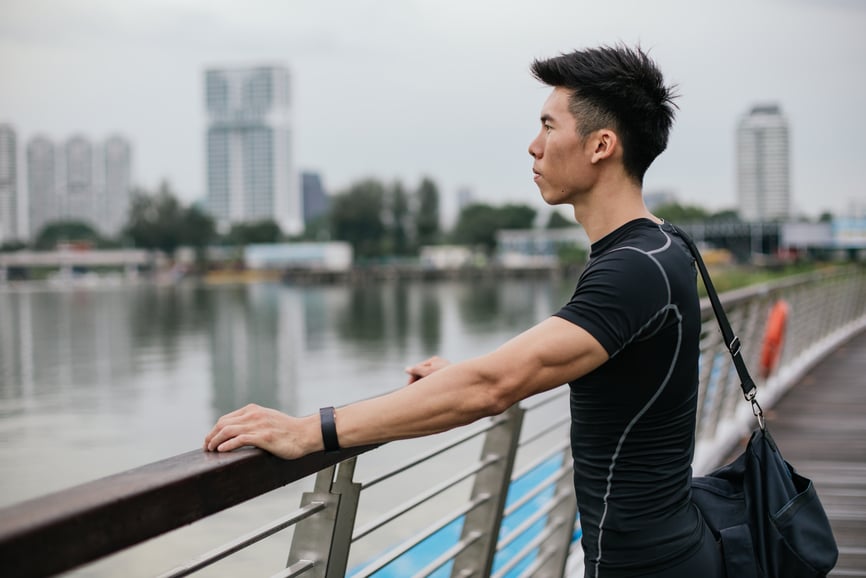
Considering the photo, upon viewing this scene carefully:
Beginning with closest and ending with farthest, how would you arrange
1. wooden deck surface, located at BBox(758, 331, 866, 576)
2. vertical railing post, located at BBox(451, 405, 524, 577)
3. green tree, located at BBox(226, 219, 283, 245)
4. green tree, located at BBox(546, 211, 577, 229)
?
vertical railing post, located at BBox(451, 405, 524, 577), wooden deck surface, located at BBox(758, 331, 866, 576), green tree, located at BBox(226, 219, 283, 245), green tree, located at BBox(546, 211, 577, 229)

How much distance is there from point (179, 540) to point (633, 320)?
8.91 meters

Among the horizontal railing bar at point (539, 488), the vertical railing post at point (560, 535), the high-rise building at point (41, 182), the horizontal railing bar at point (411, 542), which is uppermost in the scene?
the high-rise building at point (41, 182)

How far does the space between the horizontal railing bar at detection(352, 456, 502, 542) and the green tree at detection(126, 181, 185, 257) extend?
108m

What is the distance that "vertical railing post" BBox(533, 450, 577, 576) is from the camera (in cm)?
299

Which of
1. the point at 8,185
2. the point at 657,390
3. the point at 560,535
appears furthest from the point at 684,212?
the point at 657,390

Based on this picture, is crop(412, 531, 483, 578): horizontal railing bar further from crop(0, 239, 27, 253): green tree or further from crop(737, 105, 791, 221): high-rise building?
crop(737, 105, 791, 221): high-rise building

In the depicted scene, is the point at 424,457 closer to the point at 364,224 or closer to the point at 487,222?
the point at 364,224

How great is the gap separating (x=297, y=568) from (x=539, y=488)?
1.42 meters

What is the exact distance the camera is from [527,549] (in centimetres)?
262

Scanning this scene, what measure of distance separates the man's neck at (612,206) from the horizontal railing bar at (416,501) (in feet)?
2.12

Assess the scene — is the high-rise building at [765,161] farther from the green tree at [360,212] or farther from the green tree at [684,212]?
the green tree at [360,212]

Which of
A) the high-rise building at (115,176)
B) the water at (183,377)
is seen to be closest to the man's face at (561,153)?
the water at (183,377)

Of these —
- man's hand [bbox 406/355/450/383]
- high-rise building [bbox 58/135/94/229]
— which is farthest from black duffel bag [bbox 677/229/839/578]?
high-rise building [bbox 58/135/94/229]

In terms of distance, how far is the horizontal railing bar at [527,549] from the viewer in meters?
2.55
